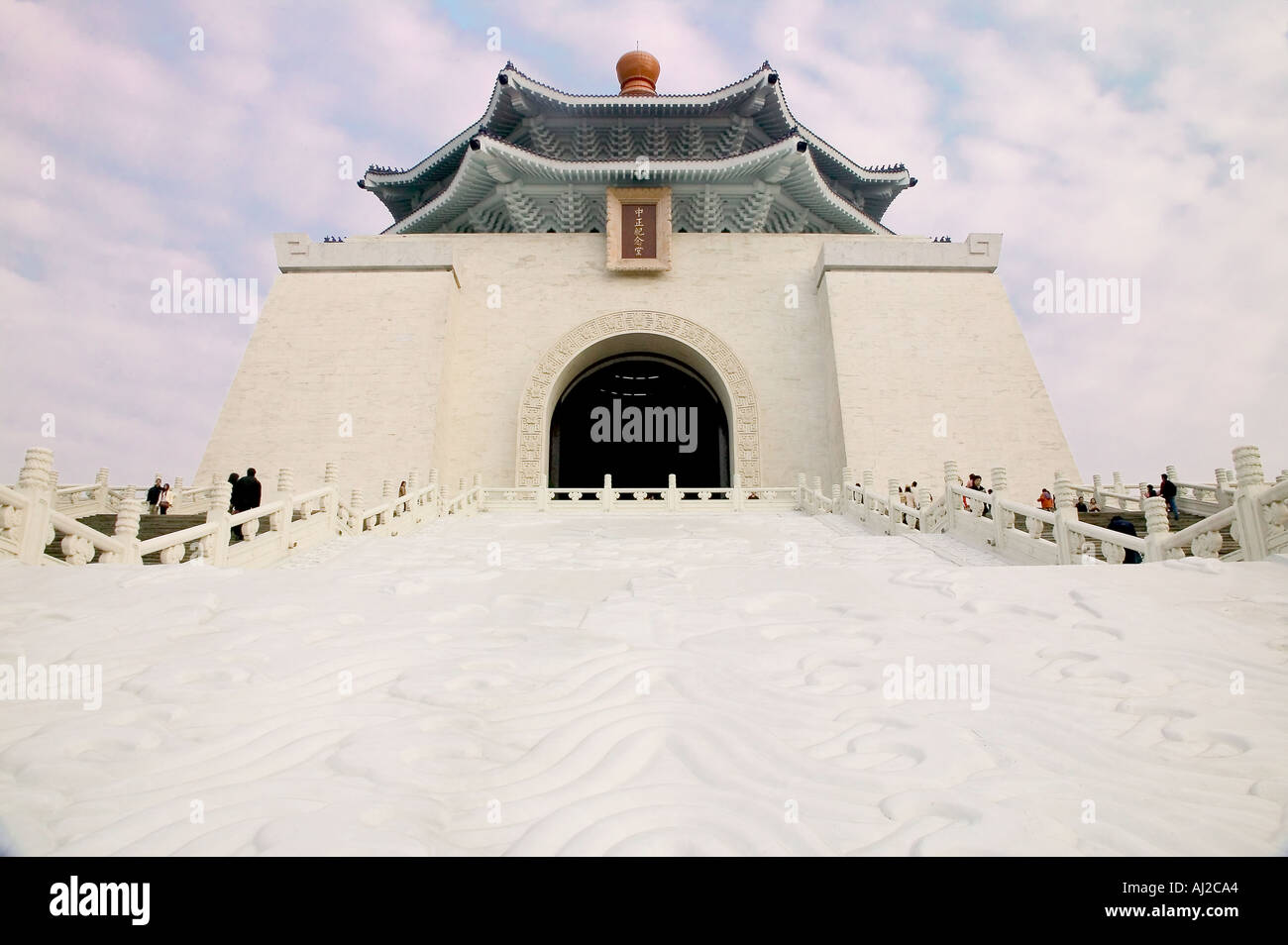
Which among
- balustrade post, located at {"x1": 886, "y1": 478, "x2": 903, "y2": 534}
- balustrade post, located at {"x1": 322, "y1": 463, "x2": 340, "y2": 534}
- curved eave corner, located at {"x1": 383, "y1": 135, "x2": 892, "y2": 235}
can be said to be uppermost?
curved eave corner, located at {"x1": 383, "y1": 135, "x2": 892, "y2": 235}

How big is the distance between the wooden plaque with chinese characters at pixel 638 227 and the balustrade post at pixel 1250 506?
499 inches

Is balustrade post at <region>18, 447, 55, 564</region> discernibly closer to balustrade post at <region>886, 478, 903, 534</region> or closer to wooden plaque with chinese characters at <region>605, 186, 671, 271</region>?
balustrade post at <region>886, 478, 903, 534</region>

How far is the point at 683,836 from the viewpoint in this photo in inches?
78.7

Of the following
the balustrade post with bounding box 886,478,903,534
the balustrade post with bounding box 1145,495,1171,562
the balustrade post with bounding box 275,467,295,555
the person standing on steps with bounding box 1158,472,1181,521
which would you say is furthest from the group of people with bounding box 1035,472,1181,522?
the balustrade post with bounding box 275,467,295,555

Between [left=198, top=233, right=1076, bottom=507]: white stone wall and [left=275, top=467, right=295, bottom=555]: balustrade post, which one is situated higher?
[left=198, top=233, right=1076, bottom=507]: white stone wall

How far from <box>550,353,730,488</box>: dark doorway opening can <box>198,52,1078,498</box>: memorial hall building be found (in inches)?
114

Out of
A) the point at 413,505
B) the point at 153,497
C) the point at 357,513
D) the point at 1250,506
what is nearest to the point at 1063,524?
the point at 1250,506

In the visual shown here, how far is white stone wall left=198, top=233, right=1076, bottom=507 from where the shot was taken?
48.8ft

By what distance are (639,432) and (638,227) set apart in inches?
337

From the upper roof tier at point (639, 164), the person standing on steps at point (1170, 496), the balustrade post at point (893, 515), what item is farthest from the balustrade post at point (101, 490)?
the person standing on steps at point (1170, 496)

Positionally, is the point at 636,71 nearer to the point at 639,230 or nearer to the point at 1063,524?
the point at 639,230

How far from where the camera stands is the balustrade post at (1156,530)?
5.92m
